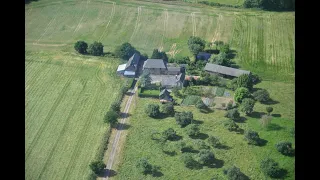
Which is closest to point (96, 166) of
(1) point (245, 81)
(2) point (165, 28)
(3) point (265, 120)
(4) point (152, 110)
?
(4) point (152, 110)

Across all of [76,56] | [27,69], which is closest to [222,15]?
[76,56]

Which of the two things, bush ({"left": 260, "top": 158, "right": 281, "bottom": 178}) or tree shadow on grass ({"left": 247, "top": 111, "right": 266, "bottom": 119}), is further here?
tree shadow on grass ({"left": 247, "top": 111, "right": 266, "bottom": 119})

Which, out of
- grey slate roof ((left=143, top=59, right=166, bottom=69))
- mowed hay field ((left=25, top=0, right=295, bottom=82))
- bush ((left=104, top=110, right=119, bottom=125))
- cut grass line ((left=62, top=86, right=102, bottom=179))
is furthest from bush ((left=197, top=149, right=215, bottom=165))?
mowed hay field ((left=25, top=0, right=295, bottom=82))

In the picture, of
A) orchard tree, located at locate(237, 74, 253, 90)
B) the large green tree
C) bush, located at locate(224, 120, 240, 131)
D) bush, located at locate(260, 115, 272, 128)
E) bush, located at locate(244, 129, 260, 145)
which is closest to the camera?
bush, located at locate(244, 129, 260, 145)

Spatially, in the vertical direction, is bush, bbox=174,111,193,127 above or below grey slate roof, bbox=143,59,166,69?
below

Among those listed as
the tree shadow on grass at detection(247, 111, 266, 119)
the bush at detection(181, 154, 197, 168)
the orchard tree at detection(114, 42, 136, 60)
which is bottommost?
the bush at detection(181, 154, 197, 168)

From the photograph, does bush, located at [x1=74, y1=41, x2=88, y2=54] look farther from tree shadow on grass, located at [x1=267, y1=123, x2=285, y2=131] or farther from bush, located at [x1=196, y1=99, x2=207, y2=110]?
tree shadow on grass, located at [x1=267, y1=123, x2=285, y2=131]

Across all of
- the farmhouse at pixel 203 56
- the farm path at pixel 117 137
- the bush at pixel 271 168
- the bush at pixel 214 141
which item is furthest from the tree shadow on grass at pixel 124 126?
the farmhouse at pixel 203 56

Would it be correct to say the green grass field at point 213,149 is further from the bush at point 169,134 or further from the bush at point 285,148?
the bush at point 169,134
